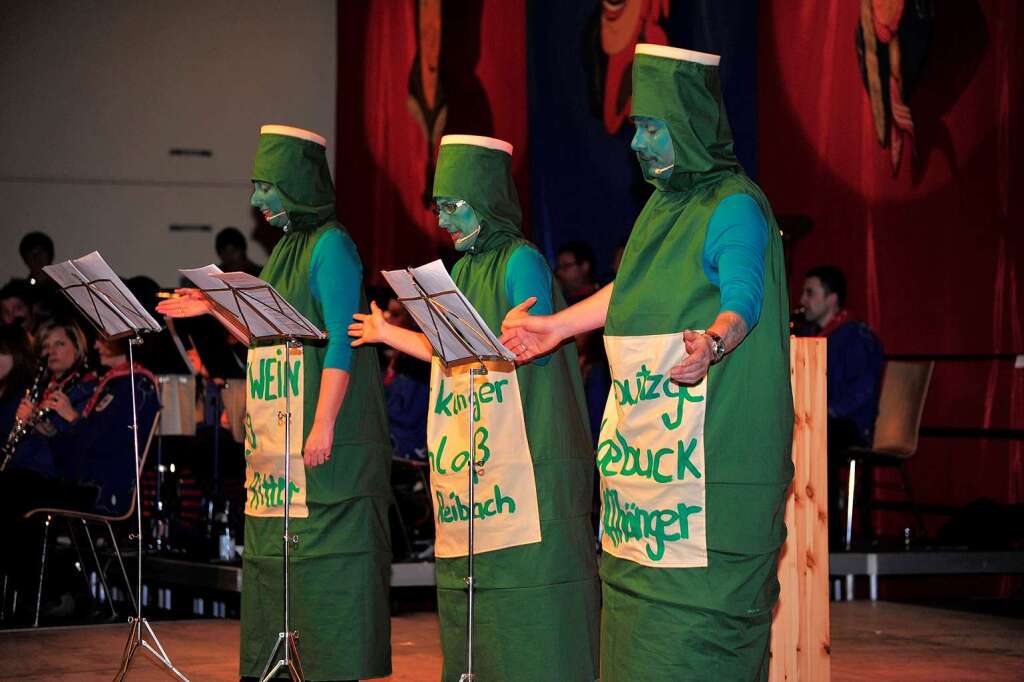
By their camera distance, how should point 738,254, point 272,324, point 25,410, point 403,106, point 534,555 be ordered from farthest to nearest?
1. point 403,106
2. point 25,410
3. point 272,324
4. point 534,555
5. point 738,254

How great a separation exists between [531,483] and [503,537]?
0.16 metres

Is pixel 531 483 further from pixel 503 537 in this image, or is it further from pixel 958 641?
pixel 958 641

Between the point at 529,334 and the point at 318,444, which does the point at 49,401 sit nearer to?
the point at 318,444

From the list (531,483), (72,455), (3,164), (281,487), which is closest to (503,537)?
(531,483)

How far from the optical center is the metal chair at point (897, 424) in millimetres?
7535

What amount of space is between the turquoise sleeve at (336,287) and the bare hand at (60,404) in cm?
303

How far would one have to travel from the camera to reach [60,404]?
283 inches

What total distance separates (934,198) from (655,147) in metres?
5.12

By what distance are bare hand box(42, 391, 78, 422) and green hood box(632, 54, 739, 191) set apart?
15.5 feet

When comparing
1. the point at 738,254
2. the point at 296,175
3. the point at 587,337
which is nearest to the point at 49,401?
the point at 587,337

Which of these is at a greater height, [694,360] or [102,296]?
[102,296]

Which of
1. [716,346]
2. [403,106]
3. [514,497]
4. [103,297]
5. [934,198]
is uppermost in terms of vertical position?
[403,106]

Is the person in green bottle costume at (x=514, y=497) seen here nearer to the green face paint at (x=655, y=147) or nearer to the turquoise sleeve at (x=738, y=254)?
the green face paint at (x=655, y=147)

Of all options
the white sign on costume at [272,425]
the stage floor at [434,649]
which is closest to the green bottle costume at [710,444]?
the white sign on costume at [272,425]
